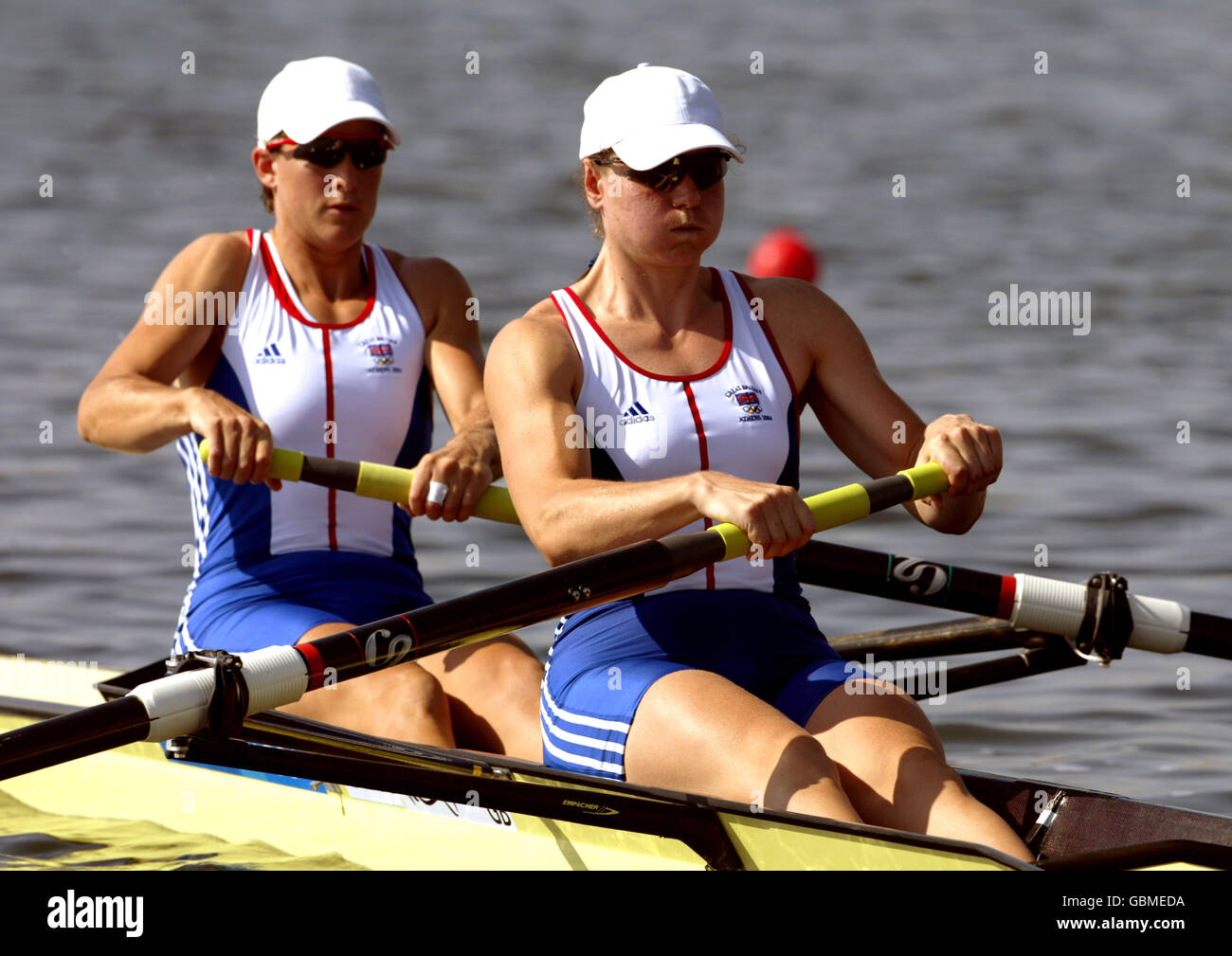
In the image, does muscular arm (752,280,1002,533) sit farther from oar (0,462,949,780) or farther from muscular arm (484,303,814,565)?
muscular arm (484,303,814,565)

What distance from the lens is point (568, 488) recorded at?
3.29 metres

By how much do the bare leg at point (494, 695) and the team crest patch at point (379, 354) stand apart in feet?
2.41

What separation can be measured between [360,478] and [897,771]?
1467mm

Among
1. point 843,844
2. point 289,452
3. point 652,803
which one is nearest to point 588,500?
point 652,803

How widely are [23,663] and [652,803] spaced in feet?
7.77

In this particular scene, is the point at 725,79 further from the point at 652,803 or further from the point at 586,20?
the point at 652,803

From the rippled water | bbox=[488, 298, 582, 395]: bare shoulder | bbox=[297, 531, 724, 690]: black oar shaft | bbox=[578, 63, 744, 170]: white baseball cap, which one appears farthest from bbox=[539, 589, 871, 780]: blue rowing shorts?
the rippled water

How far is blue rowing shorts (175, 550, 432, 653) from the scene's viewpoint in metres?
4.12

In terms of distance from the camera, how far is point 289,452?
13.3 ft

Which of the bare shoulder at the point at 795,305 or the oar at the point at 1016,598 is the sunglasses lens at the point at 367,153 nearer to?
the bare shoulder at the point at 795,305

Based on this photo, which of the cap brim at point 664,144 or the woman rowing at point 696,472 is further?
the cap brim at point 664,144

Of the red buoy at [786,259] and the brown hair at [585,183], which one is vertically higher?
the red buoy at [786,259]

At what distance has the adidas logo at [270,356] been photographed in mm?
4355

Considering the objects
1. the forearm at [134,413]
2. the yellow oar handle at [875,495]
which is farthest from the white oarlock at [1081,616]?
the forearm at [134,413]
